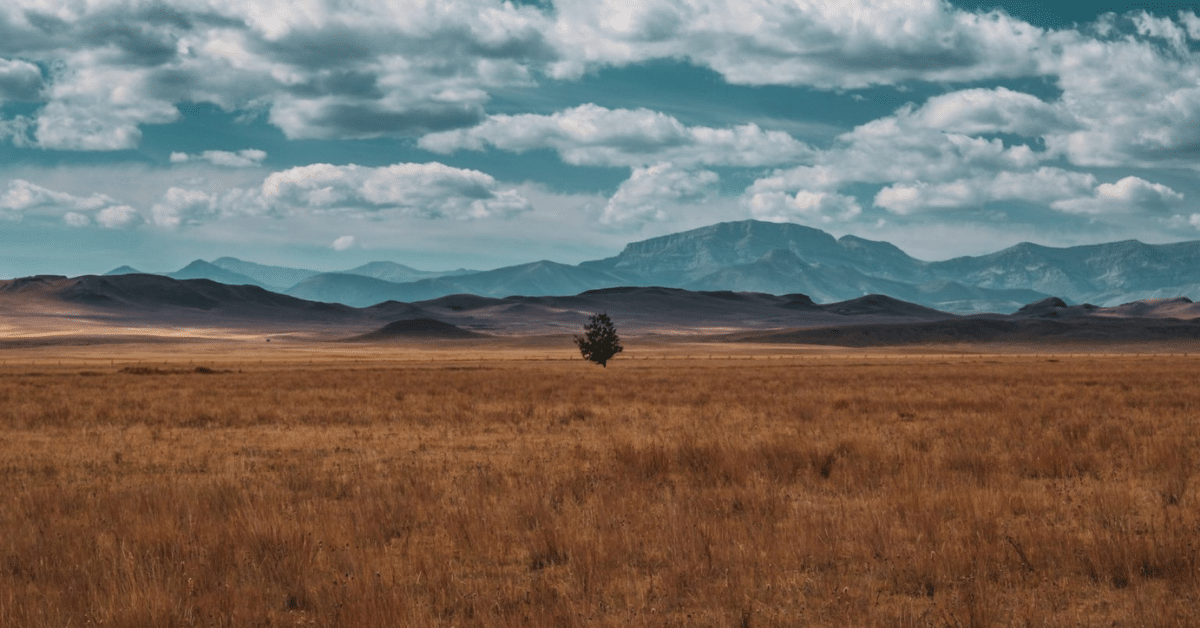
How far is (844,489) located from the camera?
12734mm

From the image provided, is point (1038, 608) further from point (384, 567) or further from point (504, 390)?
point (504, 390)

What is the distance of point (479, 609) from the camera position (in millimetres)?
7414

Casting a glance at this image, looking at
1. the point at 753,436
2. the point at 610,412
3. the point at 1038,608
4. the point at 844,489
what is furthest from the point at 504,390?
the point at 1038,608

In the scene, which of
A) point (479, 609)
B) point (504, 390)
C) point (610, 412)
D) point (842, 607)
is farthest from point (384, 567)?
point (504, 390)

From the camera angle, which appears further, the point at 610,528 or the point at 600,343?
the point at 600,343

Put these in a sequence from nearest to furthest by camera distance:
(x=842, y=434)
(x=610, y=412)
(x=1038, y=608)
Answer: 1. (x=1038, y=608)
2. (x=842, y=434)
3. (x=610, y=412)

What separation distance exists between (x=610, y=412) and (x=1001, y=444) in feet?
40.5

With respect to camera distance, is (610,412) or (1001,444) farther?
(610,412)

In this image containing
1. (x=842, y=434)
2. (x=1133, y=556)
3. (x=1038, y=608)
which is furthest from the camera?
(x=842, y=434)

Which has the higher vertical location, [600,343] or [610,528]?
[600,343]

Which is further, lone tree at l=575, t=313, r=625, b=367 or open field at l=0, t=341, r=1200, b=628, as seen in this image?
lone tree at l=575, t=313, r=625, b=367

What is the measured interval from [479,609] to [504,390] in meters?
32.8

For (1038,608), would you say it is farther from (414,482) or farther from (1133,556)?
(414,482)

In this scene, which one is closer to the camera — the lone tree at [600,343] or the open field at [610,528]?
the open field at [610,528]
